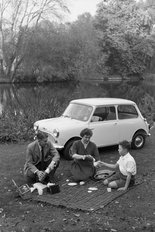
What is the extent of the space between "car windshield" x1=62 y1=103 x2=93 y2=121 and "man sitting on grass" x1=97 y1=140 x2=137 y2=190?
9.68 ft

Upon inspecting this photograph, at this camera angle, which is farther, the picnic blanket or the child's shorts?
the child's shorts

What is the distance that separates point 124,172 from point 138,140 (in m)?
4.20

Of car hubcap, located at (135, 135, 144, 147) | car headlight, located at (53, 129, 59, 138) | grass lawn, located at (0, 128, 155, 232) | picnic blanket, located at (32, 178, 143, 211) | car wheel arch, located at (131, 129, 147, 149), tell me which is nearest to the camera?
grass lawn, located at (0, 128, 155, 232)

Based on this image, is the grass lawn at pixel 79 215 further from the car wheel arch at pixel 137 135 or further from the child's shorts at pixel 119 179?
the car wheel arch at pixel 137 135

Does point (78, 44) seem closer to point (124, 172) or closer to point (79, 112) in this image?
point (79, 112)

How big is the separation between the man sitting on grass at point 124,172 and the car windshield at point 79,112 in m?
2.95

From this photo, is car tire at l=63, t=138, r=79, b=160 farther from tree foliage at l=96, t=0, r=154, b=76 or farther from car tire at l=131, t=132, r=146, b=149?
tree foliage at l=96, t=0, r=154, b=76

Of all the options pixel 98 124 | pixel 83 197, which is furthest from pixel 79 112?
pixel 83 197

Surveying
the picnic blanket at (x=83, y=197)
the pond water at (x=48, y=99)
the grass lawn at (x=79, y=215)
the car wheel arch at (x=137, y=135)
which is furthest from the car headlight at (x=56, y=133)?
the pond water at (x=48, y=99)

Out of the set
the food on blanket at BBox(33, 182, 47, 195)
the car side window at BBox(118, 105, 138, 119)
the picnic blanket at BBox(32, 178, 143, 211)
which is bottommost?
the picnic blanket at BBox(32, 178, 143, 211)

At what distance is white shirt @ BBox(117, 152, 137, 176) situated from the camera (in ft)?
19.5

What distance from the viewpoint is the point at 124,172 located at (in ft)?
20.0

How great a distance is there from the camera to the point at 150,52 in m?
58.6

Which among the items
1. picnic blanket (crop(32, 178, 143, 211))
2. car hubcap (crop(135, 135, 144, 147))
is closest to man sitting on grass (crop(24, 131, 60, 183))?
picnic blanket (crop(32, 178, 143, 211))
